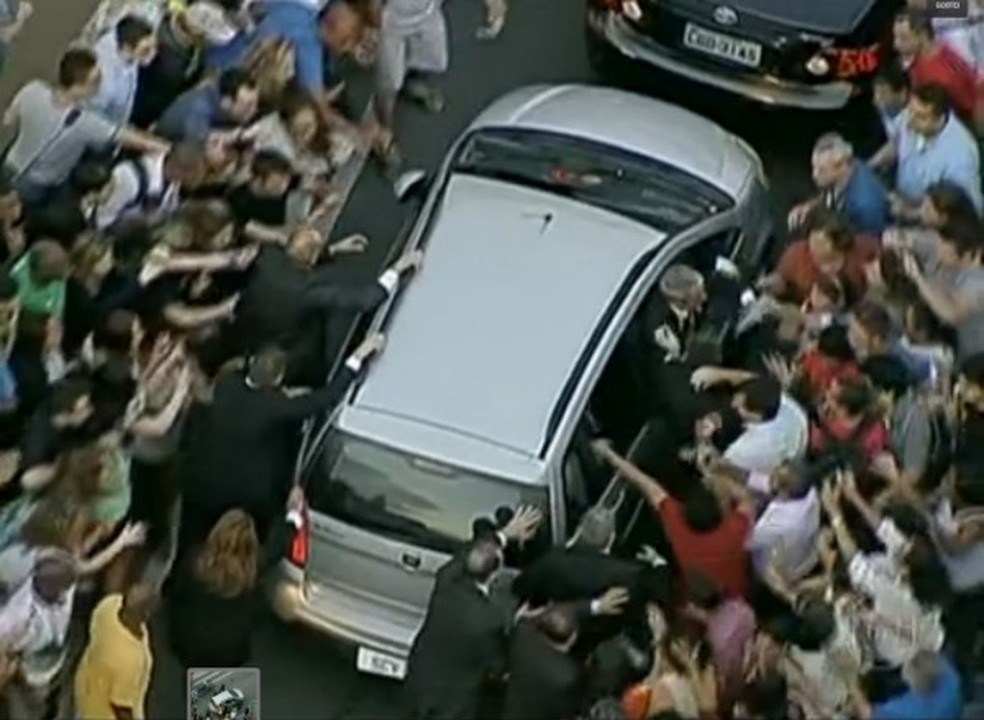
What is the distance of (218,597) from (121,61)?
10.5ft

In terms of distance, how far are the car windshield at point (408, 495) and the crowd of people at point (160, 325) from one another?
0.21m

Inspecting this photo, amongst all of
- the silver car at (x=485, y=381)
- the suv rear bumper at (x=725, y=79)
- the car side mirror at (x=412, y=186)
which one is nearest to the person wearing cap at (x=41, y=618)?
the silver car at (x=485, y=381)

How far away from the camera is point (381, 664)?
13.0m

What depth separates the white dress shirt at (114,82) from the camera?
1451cm

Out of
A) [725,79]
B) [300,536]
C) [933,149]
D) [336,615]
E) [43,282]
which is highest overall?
[43,282]

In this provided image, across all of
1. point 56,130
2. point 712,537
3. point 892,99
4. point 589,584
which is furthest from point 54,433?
point 892,99

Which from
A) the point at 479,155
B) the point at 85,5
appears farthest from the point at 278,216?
the point at 85,5

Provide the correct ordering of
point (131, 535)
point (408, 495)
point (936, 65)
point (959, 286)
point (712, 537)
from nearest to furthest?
1. point (712, 537)
2. point (131, 535)
3. point (408, 495)
4. point (959, 286)
5. point (936, 65)

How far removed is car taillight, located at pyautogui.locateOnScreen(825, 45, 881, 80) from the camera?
51.2 feet

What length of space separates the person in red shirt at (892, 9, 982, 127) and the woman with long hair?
Answer: 4356 mm

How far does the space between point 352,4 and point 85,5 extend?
72.8 inches

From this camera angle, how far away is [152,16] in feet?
48.9

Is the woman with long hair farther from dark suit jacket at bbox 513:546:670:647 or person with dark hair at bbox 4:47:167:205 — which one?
person with dark hair at bbox 4:47:167:205

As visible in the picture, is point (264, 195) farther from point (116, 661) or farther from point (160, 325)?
point (116, 661)
